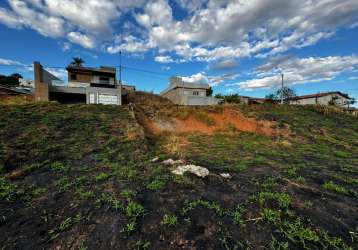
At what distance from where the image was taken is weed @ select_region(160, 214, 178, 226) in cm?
347

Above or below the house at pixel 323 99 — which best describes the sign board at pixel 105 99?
below

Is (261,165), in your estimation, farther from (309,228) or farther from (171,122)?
(171,122)

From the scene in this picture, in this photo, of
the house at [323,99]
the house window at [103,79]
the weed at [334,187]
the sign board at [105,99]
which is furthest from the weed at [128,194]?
the house at [323,99]

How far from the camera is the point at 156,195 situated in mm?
4582

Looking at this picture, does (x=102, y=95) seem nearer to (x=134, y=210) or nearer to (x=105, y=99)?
(x=105, y=99)

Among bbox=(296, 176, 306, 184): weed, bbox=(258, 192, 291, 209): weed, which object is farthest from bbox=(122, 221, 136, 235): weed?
bbox=(296, 176, 306, 184): weed

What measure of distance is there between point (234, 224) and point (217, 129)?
13.3 m

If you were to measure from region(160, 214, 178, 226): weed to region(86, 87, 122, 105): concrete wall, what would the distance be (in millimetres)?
23809

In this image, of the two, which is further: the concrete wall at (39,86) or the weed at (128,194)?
the concrete wall at (39,86)

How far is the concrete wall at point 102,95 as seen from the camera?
24.7 metres

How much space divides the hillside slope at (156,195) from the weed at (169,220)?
19 millimetres

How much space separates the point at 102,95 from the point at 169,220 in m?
24.5

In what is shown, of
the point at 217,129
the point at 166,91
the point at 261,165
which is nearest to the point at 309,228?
the point at 261,165

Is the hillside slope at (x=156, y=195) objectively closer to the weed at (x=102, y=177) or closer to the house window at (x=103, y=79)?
the weed at (x=102, y=177)
